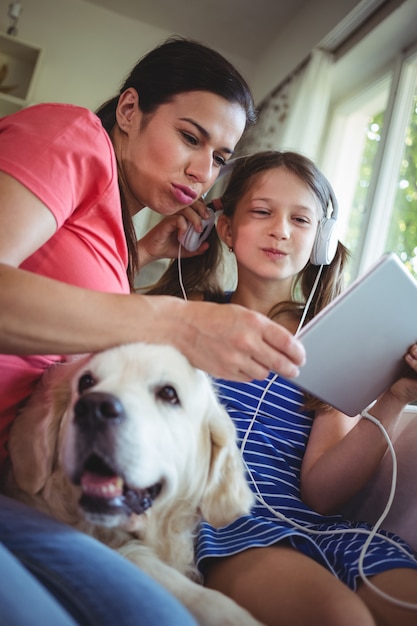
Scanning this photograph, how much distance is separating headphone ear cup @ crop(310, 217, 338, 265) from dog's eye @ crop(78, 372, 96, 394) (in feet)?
2.52

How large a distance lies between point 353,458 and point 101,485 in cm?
58

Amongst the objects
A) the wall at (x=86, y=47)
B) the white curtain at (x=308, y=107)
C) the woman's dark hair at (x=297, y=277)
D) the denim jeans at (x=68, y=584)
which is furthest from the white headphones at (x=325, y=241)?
the wall at (x=86, y=47)

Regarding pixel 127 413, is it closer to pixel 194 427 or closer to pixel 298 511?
pixel 194 427

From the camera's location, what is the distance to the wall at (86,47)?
3.90 meters

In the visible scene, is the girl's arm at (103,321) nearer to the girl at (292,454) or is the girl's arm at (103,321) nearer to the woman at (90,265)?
the woman at (90,265)

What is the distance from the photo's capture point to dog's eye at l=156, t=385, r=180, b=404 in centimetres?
84

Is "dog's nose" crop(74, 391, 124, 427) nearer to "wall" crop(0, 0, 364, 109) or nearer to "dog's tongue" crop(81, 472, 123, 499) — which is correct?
"dog's tongue" crop(81, 472, 123, 499)

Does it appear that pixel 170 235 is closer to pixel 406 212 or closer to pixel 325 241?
pixel 325 241

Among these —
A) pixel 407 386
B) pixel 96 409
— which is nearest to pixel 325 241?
pixel 407 386

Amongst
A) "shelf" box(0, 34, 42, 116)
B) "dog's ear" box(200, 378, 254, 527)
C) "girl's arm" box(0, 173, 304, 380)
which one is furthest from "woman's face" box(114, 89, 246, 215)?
"shelf" box(0, 34, 42, 116)

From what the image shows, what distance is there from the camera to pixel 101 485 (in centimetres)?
75

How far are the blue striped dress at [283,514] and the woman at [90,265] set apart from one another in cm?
35

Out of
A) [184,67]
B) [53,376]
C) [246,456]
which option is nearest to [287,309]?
[246,456]

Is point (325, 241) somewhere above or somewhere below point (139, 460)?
above
